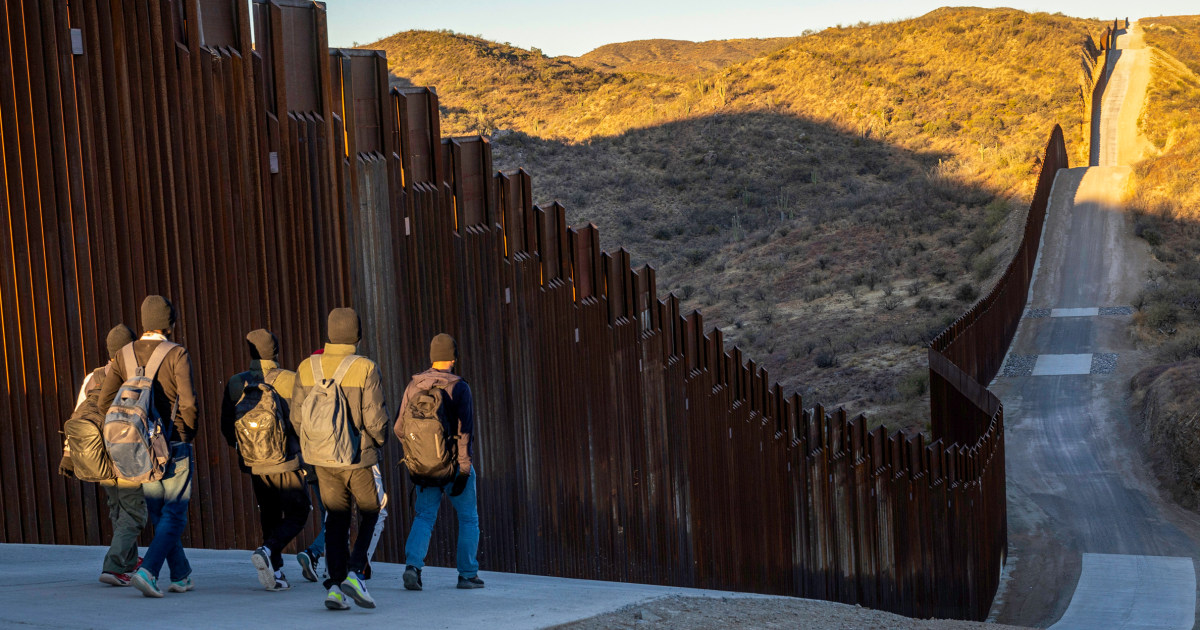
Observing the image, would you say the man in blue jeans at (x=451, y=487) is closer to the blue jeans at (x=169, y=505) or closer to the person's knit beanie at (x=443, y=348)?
the person's knit beanie at (x=443, y=348)

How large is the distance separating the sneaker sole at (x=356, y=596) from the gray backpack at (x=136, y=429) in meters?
1.17

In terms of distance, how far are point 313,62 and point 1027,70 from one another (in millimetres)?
71303

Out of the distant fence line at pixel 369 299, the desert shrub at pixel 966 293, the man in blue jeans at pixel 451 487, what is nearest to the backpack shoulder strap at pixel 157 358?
the man in blue jeans at pixel 451 487

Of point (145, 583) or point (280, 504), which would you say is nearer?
point (145, 583)

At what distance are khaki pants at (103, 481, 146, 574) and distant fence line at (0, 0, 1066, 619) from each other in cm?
129

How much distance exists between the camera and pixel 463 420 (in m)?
6.48

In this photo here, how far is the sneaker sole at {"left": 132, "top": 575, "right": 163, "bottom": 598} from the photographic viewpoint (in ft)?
18.4

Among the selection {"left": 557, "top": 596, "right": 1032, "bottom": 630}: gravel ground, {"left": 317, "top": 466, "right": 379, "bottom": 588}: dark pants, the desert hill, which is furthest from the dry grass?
the desert hill

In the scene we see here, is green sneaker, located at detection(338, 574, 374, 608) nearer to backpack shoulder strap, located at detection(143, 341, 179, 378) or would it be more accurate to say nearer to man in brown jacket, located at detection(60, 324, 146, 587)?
man in brown jacket, located at detection(60, 324, 146, 587)

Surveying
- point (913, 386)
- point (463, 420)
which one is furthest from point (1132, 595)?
point (463, 420)

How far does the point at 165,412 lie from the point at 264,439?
55 centimetres

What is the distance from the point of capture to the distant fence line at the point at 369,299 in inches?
270

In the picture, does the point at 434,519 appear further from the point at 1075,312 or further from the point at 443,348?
the point at 1075,312

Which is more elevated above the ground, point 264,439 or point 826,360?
point 264,439
